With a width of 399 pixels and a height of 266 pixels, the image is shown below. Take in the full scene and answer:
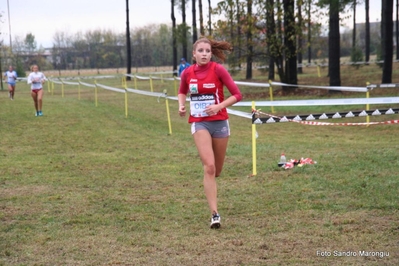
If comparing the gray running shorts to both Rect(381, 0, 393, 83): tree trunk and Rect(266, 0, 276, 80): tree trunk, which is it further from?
Rect(266, 0, 276, 80): tree trunk

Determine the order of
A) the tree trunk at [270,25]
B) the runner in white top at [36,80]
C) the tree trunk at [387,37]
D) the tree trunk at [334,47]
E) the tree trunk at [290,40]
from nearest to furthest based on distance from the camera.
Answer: the runner in white top at [36,80]
the tree trunk at [334,47]
the tree trunk at [387,37]
the tree trunk at [290,40]
the tree trunk at [270,25]

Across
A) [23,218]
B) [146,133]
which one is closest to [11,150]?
[146,133]

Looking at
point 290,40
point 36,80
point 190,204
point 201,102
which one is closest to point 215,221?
point 201,102

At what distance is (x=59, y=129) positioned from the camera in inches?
757

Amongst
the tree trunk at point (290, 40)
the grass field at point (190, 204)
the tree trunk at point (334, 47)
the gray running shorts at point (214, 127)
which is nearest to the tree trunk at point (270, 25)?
the tree trunk at point (290, 40)

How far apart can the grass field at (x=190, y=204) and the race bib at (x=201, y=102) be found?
128cm

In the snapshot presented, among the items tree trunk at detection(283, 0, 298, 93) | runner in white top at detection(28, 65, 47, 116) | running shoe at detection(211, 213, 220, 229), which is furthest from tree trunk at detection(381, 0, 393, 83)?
running shoe at detection(211, 213, 220, 229)

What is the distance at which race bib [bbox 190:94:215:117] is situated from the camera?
676 centimetres

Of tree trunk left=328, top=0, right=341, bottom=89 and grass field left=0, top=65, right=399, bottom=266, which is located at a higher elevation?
tree trunk left=328, top=0, right=341, bottom=89

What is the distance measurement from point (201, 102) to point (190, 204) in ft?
6.22

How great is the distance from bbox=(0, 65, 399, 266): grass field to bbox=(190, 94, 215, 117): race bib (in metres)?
1.28

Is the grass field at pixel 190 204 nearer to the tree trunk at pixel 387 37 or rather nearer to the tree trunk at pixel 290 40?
the tree trunk at pixel 387 37

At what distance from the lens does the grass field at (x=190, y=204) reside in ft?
19.2

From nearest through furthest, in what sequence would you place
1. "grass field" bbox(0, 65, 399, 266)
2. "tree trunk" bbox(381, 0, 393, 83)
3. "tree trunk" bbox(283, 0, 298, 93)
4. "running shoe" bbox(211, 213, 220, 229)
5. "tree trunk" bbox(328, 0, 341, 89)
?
"grass field" bbox(0, 65, 399, 266), "running shoe" bbox(211, 213, 220, 229), "tree trunk" bbox(328, 0, 341, 89), "tree trunk" bbox(381, 0, 393, 83), "tree trunk" bbox(283, 0, 298, 93)
